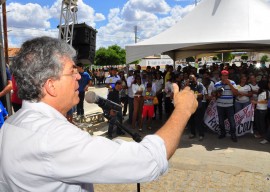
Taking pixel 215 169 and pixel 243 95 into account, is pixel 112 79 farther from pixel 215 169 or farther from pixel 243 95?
pixel 215 169

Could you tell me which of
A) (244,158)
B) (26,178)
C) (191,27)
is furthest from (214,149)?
A: (26,178)

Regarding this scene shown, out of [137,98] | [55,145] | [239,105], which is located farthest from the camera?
[137,98]

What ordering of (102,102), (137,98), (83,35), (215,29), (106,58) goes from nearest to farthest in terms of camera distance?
(102,102)
(215,29)
(137,98)
(83,35)
(106,58)

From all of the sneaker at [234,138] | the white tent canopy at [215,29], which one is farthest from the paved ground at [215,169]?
the white tent canopy at [215,29]

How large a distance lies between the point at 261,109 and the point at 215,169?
244 cm

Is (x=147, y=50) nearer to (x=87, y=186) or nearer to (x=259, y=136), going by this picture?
(x=259, y=136)

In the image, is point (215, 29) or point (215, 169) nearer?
point (215, 169)

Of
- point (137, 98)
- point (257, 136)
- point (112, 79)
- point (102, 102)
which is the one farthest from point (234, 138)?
point (102, 102)

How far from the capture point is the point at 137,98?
787 centimetres

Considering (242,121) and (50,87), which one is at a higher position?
(50,87)

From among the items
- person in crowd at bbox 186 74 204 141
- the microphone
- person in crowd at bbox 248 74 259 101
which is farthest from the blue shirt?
the microphone

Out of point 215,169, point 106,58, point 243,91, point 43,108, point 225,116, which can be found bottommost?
point 215,169

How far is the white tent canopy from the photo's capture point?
715 centimetres

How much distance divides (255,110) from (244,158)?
1.74 m
